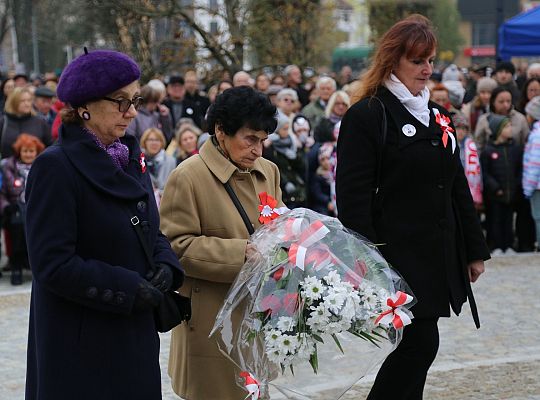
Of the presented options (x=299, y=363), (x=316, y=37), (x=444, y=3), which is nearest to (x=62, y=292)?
(x=299, y=363)

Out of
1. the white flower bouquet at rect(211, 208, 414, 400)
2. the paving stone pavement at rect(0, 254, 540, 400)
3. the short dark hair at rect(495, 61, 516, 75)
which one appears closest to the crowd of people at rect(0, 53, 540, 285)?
the paving stone pavement at rect(0, 254, 540, 400)

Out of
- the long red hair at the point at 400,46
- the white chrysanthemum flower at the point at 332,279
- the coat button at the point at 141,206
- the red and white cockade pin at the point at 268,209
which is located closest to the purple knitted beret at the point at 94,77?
the coat button at the point at 141,206

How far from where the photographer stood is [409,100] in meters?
4.51

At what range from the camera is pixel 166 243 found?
375cm

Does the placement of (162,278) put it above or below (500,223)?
above

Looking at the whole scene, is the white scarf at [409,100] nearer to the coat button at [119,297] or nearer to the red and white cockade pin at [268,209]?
the red and white cockade pin at [268,209]

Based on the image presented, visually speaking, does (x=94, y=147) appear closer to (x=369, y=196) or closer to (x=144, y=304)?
(x=144, y=304)

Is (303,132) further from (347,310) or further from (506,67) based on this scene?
(347,310)

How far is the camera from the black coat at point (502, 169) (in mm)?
10977

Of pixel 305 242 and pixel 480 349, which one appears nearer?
pixel 305 242

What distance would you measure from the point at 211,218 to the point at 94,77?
0.96 m

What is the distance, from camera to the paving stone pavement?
5.95m

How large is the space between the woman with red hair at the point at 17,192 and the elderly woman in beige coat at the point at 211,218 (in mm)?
6189

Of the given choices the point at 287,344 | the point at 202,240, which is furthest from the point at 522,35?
the point at 287,344
